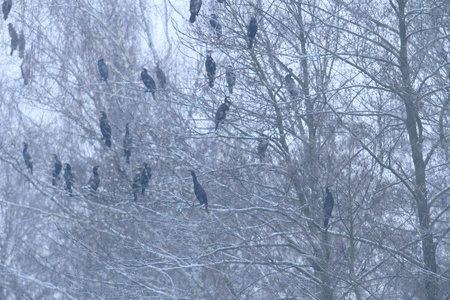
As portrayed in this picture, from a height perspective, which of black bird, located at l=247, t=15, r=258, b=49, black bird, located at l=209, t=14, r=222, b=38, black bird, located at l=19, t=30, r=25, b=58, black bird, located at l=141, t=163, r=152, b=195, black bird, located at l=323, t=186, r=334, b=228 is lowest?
black bird, located at l=323, t=186, r=334, b=228

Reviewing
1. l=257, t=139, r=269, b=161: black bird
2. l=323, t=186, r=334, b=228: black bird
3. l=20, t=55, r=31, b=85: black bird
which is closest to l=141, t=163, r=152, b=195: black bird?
l=257, t=139, r=269, b=161: black bird

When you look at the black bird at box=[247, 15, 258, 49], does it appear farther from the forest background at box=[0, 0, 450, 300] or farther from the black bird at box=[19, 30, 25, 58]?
the black bird at box=[19, 30, 25, 58]

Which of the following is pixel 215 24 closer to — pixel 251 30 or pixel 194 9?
pixel 251 30

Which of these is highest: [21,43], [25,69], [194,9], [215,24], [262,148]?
[21,43]

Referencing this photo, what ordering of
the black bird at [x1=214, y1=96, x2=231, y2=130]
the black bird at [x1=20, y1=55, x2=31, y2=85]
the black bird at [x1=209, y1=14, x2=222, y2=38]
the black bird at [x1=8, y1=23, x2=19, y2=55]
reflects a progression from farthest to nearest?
the black bird at [x1=20, y1=55, x2=31, y2=85]
the black bird at [x1=8, y1=23, x2=19, y2=55]
the black bird at [x1=214, y1=96, x2=231, y2=130]
the black bird at [x1=209, y1=14, x2=222, y2=38]

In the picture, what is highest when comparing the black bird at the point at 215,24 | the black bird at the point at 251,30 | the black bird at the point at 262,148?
the black bird at the point at 215,24

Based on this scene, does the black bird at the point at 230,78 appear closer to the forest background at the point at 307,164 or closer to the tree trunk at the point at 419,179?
the forest background at the point at 307,164

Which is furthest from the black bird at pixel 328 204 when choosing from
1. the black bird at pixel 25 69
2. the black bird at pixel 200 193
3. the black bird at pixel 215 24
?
the black bird at pixel 25 69

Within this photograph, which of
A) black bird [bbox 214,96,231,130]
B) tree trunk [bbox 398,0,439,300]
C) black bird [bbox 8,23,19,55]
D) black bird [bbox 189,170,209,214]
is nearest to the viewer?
tree trunk [bbox 398,0,439,300]

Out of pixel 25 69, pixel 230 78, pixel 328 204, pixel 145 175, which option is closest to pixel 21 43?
pixel 25 69

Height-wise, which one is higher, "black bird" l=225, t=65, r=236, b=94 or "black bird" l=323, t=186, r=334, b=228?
"black bird" l=225, t=65, r=236, b=94

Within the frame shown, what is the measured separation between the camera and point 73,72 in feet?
49.0

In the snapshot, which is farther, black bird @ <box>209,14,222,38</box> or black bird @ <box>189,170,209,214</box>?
black bird @ <box>189,170,209,214</box>

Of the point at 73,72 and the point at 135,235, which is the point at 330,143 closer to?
the point at 135,235
